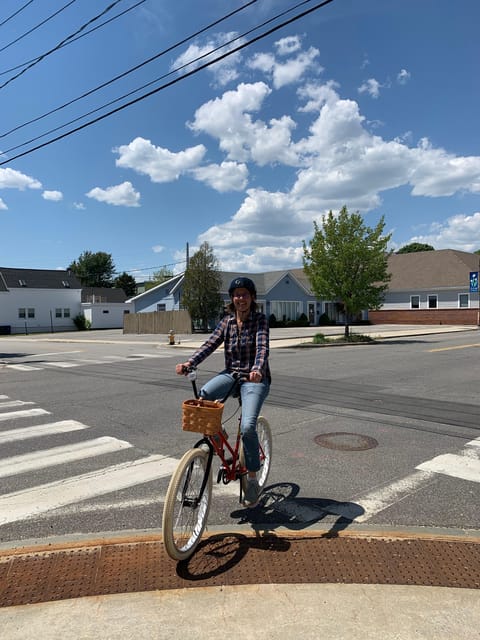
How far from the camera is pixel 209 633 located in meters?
2.60

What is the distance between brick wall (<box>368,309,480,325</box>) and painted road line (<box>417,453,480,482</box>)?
42.5 metres

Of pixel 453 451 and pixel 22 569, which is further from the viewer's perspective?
pixel 453 451

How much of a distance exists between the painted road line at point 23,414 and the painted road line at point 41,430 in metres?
0.82

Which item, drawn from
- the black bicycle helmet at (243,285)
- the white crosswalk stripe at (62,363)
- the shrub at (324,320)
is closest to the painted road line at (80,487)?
the black bicycle helmet at (243,285)

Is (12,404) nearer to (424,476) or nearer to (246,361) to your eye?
(246,361)

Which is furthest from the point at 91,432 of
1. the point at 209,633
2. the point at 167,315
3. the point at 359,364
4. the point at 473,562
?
the point at 167,315

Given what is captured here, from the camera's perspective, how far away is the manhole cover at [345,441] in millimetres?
6129

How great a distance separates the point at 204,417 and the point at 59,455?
3277mm

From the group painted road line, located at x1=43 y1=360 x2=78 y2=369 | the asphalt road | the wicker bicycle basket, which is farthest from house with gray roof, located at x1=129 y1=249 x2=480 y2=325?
the wicker bicycle basket

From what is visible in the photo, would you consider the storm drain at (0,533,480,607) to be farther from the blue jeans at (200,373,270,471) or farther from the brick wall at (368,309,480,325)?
the brick wall at (368,309,480,325)

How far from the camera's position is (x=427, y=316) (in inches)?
1981

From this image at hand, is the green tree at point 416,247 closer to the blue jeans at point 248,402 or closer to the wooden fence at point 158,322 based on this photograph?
the wooden fence at point 158,322

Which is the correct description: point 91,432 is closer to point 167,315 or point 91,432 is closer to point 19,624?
point 19,624

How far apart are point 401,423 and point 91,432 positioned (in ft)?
15.3
